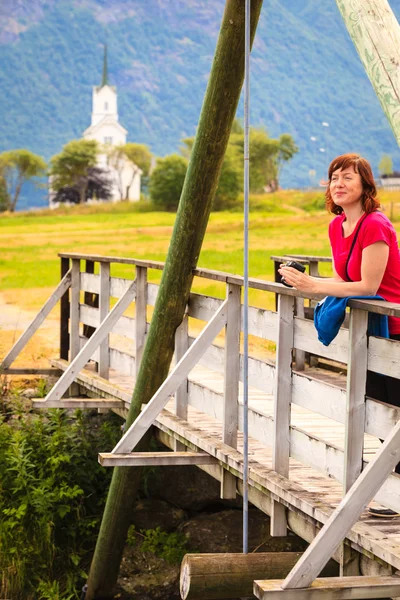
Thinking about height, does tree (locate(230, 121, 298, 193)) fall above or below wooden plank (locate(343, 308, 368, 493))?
above

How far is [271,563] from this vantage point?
530cm

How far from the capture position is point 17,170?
59.8 m

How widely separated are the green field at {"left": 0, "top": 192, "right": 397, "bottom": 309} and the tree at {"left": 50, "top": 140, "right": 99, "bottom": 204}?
6.95m

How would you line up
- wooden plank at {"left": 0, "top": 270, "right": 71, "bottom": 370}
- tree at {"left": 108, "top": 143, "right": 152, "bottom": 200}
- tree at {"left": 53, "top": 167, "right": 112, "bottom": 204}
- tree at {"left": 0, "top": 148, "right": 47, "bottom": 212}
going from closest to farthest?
Result: 1. wooden plank at {"left": 0, "top": 270, "right": 71, "bottom": 370}
2. tree at {"left": 0, "top": 148, "right": 47, "bottom": 212}
3. tree at {"left": 53, "top": 167, "right": 112, "bottom": 204}
4. tree at {"left": 108, "top": 143, "right": 152, "bottom": 200}

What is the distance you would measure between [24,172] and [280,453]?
55.2 metres

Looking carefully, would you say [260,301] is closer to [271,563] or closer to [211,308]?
[211,308]

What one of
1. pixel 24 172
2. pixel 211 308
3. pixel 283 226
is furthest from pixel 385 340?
pixel 24 172

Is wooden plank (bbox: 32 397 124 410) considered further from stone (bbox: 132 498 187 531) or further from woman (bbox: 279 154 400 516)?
woman (bbox: 279 154 400 516)

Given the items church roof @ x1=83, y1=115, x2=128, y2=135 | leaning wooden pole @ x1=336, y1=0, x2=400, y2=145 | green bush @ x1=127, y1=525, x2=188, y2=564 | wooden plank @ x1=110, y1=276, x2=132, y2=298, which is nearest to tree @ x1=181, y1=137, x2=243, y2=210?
church roof @ x1=83, y1=115, x2=128, y2=135

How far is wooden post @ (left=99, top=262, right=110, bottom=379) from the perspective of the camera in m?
9.62

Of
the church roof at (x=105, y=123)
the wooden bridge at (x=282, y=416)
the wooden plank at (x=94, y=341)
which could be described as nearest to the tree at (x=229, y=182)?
the church roof at (x=105, y=123)

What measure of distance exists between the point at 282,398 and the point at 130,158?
61667 mm

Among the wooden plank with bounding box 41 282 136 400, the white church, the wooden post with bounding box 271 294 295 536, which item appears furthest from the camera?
the white church

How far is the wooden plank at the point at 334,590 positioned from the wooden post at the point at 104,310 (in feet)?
17.8
